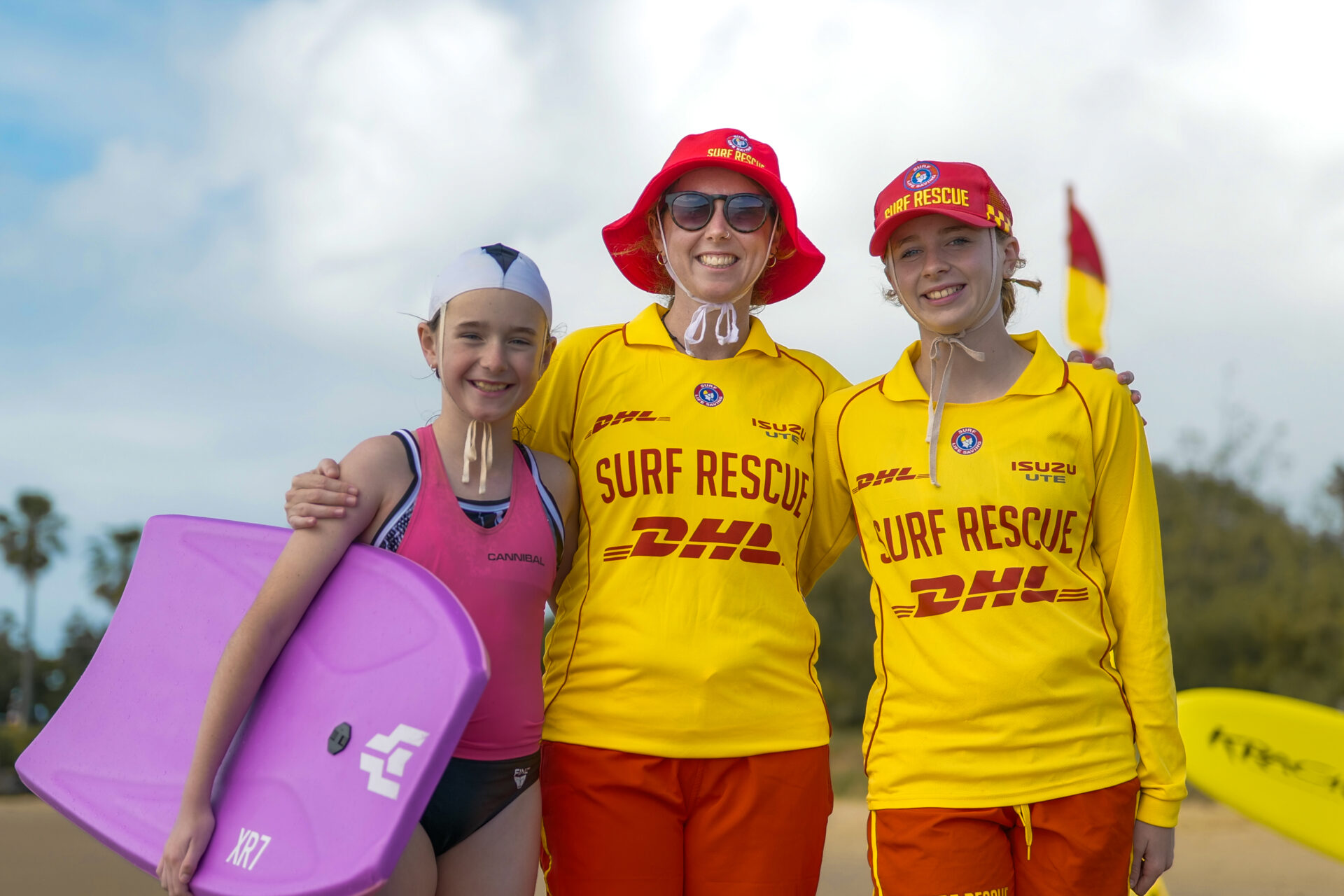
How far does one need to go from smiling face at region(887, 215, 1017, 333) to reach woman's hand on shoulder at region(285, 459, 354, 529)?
1414 millimetres

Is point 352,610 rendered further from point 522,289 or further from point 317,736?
point 522,289

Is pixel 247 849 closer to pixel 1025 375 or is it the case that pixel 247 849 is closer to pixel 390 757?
pixel 390 757

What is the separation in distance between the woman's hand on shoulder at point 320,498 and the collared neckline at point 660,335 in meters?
Answer: 0.86

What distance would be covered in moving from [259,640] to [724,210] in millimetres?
1513

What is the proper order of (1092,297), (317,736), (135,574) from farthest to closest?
(1092,297)
(135,574)
(317,736)

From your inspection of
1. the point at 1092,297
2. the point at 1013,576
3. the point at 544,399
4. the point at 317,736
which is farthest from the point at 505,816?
the point at 1092,297

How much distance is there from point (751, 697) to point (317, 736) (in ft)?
3.09

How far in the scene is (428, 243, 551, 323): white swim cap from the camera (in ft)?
7.84

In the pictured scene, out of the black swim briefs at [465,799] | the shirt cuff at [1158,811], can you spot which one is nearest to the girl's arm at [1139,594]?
the shirt cuff at [1158,811]

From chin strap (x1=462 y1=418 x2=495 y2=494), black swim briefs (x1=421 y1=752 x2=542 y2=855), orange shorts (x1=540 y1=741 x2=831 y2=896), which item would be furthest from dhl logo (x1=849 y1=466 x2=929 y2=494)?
black swim briefs (x1=421 y1=752 x2=542 y2=855)

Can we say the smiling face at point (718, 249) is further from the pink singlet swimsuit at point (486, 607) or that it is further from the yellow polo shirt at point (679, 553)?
the pink singlet swimsuit at point (486, 607)

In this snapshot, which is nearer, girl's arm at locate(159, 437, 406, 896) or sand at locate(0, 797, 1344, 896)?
girl's arm at locate(159, 437, 406, 896)

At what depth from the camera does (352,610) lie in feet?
7.36

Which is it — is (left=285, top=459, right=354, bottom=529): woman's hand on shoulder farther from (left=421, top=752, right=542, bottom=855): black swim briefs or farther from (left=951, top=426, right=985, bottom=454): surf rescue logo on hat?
(left=951, top=426, right=985, bottom=454): surf rescue logo on hat
